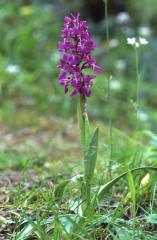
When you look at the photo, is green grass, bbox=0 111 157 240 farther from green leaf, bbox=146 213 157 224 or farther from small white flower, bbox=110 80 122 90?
small white flower, bbox=110 80 122 90

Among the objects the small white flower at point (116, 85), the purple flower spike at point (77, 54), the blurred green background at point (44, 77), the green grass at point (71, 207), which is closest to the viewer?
the green grass at point (71, 207)

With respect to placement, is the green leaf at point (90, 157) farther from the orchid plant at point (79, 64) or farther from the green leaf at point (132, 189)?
the green leaf at point (132, 189)

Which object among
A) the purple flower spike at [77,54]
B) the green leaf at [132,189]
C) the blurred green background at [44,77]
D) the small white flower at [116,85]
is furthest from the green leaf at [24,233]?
the small white flower at [116,85]

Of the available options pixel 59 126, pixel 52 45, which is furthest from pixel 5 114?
pixel 52 45

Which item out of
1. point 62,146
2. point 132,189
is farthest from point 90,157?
point 62,146

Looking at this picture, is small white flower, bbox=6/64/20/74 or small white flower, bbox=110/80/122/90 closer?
small white flower, bbox=6/64/20/74

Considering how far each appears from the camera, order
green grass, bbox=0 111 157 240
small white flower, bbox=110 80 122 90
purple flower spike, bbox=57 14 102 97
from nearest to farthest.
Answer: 1. green grass, bbox=0 111 157 240
2. purple flower spike, bbox=57 14 102 97
3. small white flower, bbox=110 80 122 90

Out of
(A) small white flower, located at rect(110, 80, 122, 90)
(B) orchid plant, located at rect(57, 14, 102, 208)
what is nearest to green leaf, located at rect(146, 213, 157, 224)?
(B) orchid plant, located at rect(57, 14, 102, 208)

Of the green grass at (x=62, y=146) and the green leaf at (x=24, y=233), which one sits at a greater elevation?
the green grass at (x=62, y=146)
